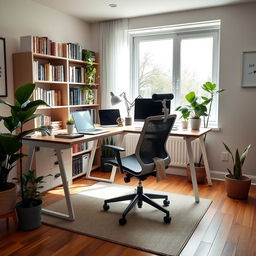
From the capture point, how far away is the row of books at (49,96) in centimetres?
354

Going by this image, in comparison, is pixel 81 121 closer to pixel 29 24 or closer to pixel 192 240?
pixel 29 24

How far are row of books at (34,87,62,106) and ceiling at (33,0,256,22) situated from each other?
1.15m

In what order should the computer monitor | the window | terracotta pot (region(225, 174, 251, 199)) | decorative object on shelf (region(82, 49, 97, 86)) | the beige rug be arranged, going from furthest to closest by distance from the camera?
decorative object on shelf (region(82, 49, 97, 86)) < the window < the computer monitor < terracotta pot (region(225, 174, 251, 199)) < the beige rug

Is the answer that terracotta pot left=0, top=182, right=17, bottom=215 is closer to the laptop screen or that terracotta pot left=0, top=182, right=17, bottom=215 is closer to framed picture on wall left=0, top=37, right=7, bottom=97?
the laptop screen

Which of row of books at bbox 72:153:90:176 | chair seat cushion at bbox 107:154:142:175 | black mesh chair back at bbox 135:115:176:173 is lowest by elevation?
row of books at bbox 72:153:90:176

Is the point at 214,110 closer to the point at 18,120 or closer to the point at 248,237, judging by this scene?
the point at 248,237

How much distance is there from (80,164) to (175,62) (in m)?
2.09

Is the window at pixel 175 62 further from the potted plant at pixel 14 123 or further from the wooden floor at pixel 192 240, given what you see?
the potted plant at pixel 14 123

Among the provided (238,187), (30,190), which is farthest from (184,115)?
→ (30,190)

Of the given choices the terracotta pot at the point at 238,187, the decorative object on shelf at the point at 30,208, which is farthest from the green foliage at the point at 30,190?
the terracotta pot at the point at 238,187

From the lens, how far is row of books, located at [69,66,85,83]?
4.14 m

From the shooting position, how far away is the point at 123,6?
12.8 ft

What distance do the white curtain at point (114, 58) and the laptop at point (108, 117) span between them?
0.55 metres

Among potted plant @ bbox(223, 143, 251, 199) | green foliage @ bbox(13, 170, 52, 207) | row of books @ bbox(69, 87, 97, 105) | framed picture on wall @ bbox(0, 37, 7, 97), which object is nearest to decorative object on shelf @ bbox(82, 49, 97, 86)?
row of books @ bbox(69, 87, 97, 105)
